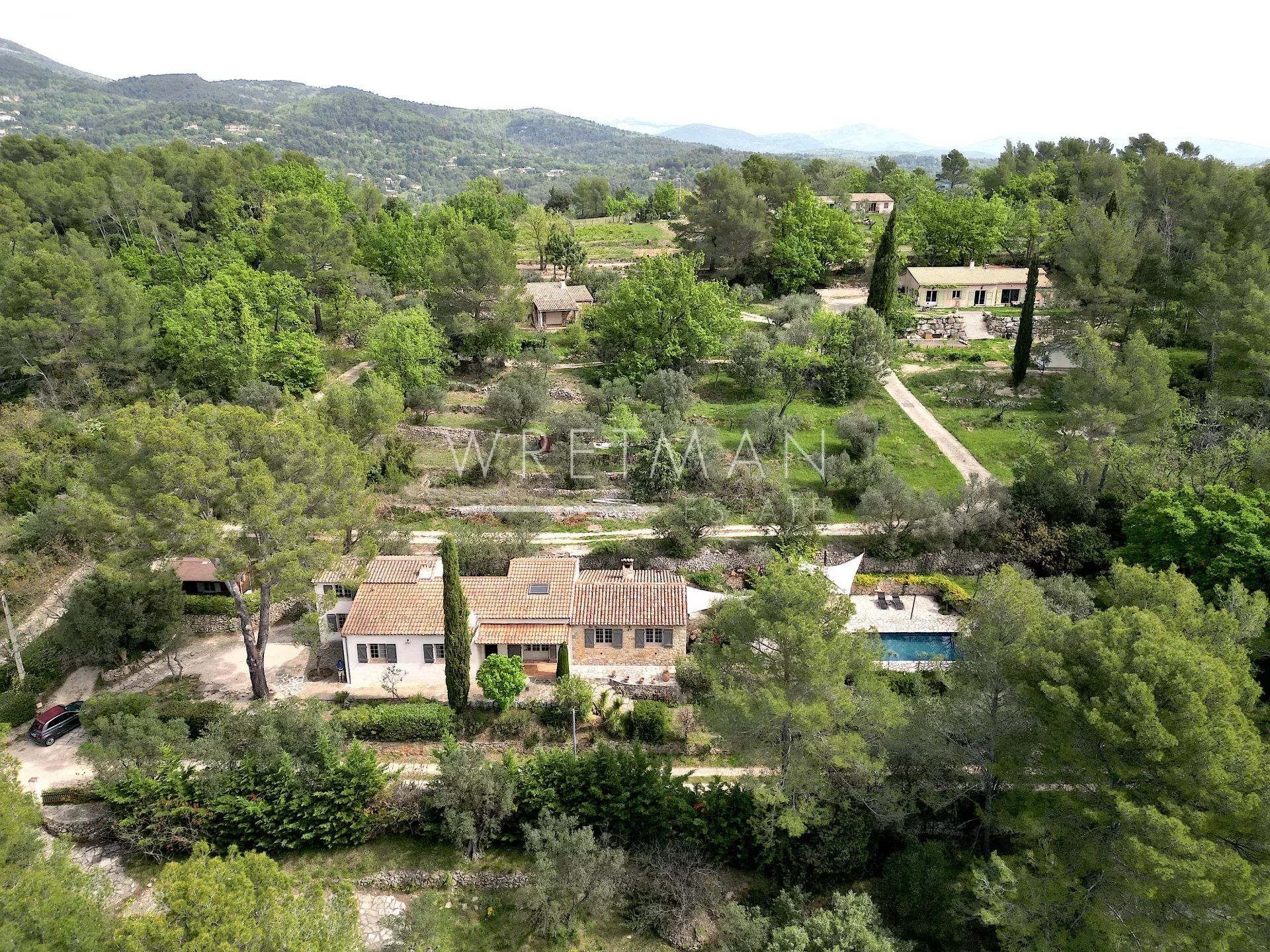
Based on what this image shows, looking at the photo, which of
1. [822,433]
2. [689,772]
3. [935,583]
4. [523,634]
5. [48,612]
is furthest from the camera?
[822,433]

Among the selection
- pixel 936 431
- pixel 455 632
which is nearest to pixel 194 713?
pixel 455 632

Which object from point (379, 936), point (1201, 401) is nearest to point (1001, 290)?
point (1201, 401)

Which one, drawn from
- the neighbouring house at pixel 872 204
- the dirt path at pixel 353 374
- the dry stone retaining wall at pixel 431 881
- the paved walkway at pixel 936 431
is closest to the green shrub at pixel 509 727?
the dry stone retaining wall at pixel 431 881

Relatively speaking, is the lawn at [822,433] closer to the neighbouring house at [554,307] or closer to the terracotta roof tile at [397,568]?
the neighbouring house at [554,307]

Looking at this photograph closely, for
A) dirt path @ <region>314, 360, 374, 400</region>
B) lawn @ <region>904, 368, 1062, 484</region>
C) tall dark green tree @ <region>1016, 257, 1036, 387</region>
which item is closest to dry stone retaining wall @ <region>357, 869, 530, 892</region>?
lawn @ <region>904, 368, 1062, 484</region>

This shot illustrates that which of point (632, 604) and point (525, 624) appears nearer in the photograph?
point (525, 624)

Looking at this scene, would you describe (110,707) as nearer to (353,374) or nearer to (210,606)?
(210,606)
